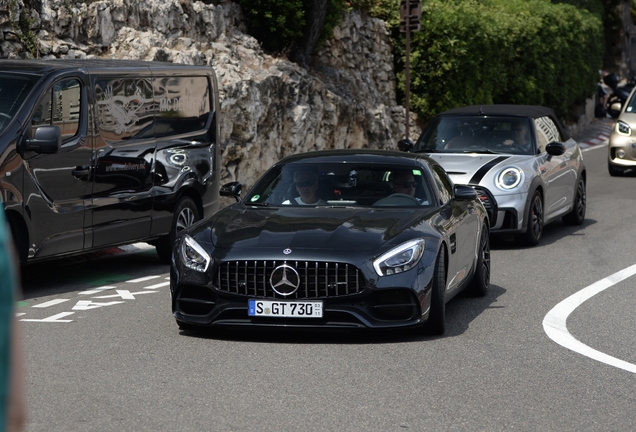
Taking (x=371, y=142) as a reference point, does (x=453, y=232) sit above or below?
above

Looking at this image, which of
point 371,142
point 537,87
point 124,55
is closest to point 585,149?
point 537,87

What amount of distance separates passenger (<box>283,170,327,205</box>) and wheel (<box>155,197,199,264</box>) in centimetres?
308

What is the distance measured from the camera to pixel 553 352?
6.98 meters

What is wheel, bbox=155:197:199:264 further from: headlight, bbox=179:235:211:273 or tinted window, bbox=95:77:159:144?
headlight, bbox=179:235:211:273

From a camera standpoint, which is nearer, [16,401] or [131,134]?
[16,401]

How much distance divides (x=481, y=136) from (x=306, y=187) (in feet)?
18.4

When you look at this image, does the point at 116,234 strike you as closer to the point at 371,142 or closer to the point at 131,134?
the point at 131,134

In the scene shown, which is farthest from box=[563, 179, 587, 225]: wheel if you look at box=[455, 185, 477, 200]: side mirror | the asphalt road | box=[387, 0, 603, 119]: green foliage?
box=[387, 0, 603, 119]: green foliage

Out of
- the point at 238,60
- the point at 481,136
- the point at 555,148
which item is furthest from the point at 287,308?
the point at 238,60

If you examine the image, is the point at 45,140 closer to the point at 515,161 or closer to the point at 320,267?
the point at 320,267

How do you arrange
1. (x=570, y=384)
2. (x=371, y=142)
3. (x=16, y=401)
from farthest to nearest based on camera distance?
(x=371, y=142) < (x=570, y=384) < (x=16, y=401)

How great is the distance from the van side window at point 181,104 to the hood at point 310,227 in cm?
322

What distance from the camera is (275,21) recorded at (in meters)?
19.5

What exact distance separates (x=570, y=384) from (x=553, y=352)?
926mm
